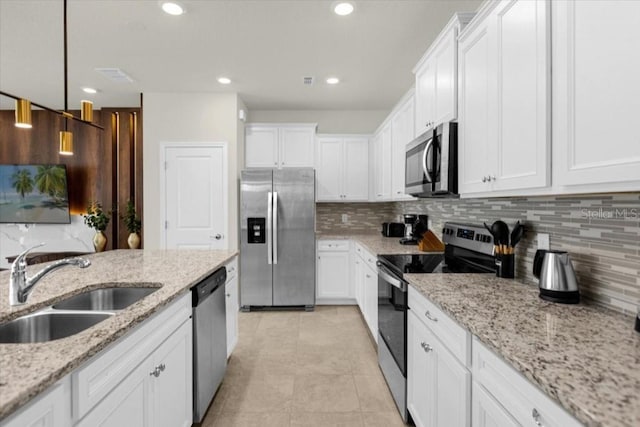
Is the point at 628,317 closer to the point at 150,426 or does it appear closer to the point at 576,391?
the point at 576,391

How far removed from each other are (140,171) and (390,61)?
3.72 metres

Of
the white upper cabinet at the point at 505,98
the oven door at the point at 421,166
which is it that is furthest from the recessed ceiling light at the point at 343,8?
the oven door at the point at 421,166

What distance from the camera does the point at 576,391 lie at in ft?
2.31

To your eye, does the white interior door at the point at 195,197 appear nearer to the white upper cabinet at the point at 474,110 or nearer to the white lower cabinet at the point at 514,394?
the white upper cabinet at the point at 474,110

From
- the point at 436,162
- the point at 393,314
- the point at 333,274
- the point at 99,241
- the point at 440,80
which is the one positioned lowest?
the point at 333,274

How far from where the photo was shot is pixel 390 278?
7.05 ft

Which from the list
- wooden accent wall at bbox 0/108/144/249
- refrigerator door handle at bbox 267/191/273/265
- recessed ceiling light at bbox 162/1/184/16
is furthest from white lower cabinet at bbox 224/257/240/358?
wooden accent wall at bbox 0/108/144/249

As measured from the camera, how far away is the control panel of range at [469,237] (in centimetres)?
205

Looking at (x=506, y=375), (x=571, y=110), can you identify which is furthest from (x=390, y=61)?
(x=506, y=375)

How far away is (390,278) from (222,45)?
243 centimetres

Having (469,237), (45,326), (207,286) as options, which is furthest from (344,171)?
(45,326)

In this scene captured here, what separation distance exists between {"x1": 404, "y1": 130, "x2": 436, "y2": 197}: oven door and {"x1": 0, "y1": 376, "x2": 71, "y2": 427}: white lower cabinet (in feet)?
6.56

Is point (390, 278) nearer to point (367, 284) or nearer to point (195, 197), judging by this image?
point (367, 284)

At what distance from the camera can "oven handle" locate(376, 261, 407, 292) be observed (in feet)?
6.29
